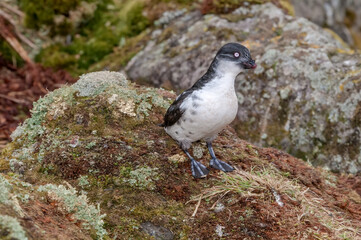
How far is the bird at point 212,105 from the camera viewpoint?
5044 millimetres

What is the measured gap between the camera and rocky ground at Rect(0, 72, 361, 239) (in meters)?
4.15

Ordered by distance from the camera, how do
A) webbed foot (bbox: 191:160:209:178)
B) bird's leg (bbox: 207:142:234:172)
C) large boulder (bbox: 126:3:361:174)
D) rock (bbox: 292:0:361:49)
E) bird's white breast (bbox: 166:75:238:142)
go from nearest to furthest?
bird's white breast (bbox: 166:75:238:142)
webbed foot (bbox: 191:160:209:178)
bird's leg (bbox: 207:142:234:172)
large boulder (bbox: 126:3:361:174)
rock (bbox: 292:0:361:49)

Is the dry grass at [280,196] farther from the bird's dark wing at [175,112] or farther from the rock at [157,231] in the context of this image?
the bird's dark wing at [175,112]

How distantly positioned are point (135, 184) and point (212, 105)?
1263 millimetres

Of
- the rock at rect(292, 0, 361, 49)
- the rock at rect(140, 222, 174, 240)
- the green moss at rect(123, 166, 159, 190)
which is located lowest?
the rock at rect(292, 0, 361, 49)

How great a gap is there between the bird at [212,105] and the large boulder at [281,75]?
2.98 m

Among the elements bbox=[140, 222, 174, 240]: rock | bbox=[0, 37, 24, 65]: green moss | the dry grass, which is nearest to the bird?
the dry grass

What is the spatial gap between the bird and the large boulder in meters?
2.98

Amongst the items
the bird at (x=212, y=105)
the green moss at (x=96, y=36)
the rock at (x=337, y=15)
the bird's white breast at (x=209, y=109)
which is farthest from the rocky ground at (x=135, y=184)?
the rock at (x=337, y=15)

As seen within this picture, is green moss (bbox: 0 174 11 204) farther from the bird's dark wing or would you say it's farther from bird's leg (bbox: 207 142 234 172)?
bird's leg (bbox: 207 142 234 172)

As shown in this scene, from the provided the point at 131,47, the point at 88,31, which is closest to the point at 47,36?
the point at 88,31

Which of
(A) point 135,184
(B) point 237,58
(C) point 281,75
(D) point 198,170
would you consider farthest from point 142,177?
(C) point 281,75

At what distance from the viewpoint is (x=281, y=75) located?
8328 mm

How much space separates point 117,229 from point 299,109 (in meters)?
4.81
